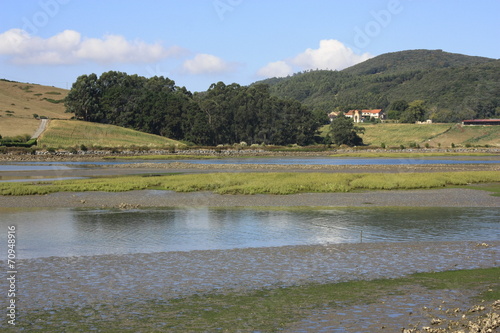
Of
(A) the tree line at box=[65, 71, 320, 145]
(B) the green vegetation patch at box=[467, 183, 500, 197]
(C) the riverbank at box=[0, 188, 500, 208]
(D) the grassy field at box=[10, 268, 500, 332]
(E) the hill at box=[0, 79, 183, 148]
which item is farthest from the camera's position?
(A) the tree line at box=[65, 71, 320, 145]

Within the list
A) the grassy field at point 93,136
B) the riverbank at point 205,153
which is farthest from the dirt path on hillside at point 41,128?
the riverbank at point 205,153

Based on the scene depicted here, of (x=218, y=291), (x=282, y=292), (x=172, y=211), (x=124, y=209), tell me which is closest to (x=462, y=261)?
(x=282, y=292)

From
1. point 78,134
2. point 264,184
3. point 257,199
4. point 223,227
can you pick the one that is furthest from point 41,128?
point 223,227

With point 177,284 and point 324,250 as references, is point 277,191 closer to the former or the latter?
point 324,250

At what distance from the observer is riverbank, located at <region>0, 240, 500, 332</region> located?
1514 centimetres

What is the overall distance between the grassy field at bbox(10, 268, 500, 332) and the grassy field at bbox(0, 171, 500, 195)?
30647mm

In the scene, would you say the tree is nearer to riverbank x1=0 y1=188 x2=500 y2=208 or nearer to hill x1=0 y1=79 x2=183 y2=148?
hill x1=0 y1=79 x2=183 y2=148

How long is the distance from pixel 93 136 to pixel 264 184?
13350 cm

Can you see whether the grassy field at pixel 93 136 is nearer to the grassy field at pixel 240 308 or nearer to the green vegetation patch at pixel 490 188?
the green vegetation patch at pixel 490 188

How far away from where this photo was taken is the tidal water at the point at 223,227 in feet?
88.7

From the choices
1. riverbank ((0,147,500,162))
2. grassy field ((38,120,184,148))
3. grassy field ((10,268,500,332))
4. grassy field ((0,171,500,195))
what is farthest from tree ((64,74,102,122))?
grassy field ((10,268,500,332))

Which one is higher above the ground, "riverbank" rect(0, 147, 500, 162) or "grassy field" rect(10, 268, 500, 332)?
"riverbank" rect(0, 147, 500, 162)

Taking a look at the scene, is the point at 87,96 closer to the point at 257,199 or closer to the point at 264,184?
the point at 264,184

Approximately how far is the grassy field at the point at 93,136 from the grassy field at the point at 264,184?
10524 cm
